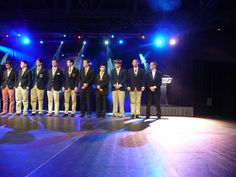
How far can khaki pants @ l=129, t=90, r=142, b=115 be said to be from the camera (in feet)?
26.9

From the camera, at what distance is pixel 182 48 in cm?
1048

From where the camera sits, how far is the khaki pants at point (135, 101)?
322 inches

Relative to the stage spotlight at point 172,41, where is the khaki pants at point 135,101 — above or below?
below

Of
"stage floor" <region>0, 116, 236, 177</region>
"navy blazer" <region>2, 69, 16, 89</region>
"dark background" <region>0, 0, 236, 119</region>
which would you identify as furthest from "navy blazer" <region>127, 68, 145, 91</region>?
"navy blazer" <region>2, 69, 16, 89</region>

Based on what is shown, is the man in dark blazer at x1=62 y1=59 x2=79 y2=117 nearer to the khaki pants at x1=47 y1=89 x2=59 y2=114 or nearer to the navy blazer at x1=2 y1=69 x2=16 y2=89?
the khaki pants at x1=47 y1=89 x2=59 y2=114

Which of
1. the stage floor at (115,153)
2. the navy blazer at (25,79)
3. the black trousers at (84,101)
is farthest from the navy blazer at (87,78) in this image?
the stage floor at (115,153)

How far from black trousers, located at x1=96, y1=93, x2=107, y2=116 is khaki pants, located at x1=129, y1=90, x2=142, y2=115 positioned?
749 millimetres

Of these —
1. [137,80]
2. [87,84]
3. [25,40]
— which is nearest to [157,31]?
[137,80]

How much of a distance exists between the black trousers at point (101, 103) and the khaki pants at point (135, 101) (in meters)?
0.75

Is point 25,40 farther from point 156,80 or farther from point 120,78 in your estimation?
point 156,80

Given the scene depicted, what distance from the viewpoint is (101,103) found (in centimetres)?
854

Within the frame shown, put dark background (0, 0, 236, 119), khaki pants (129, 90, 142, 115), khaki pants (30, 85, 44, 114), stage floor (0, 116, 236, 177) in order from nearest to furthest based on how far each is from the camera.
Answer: stage floor (0, 116, 236, 177), khaki pants (129, 90, 142, 115), dark background (0, 0, 236, 119), khaki pants (30, 85, 44, 114)

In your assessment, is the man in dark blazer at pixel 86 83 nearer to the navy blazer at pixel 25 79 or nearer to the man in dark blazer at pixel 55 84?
the man in dark blazer at pixel 55 84

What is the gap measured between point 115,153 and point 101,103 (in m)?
4.85
